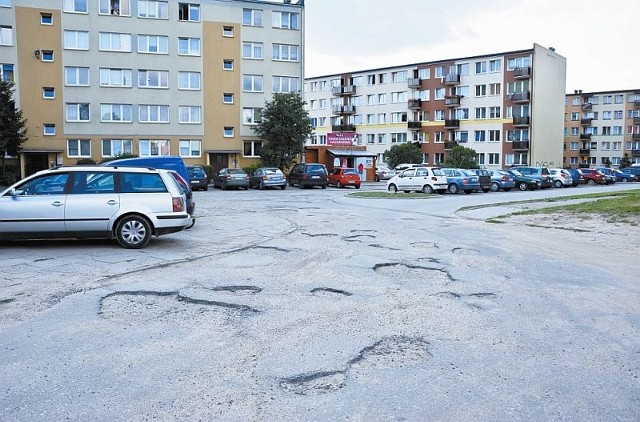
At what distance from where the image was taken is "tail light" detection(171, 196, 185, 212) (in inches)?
445

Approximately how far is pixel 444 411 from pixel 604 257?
26.8 feet

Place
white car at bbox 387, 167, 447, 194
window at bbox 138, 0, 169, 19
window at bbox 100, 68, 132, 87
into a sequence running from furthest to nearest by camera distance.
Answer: window at bbox 138, 0, 169, 19 → window at bbox 100, 68, 132, 87 → white car at bbox 387, 167, 447, 194

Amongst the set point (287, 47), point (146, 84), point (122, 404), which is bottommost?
point (122, 404)

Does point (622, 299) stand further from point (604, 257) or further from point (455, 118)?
point (455, 118)

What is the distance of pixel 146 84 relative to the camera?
160 feet

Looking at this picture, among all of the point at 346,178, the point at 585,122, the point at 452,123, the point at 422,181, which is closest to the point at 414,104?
the point at 452,123

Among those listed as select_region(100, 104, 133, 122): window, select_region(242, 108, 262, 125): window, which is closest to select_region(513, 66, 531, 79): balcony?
select_region(242, 108, 262, 125): window

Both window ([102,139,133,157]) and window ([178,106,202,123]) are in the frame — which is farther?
window ([178,106,202,123])

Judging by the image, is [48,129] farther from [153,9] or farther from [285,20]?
[285,20]

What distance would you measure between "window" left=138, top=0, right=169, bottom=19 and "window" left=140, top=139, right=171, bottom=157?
10198 millimetres

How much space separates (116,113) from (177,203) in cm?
3970

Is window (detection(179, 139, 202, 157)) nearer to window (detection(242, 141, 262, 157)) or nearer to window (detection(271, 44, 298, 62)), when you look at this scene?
window (detection(242, 141, 262, 157))

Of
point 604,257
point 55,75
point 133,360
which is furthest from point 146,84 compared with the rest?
point 133,360

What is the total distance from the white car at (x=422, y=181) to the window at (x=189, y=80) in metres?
22.5
